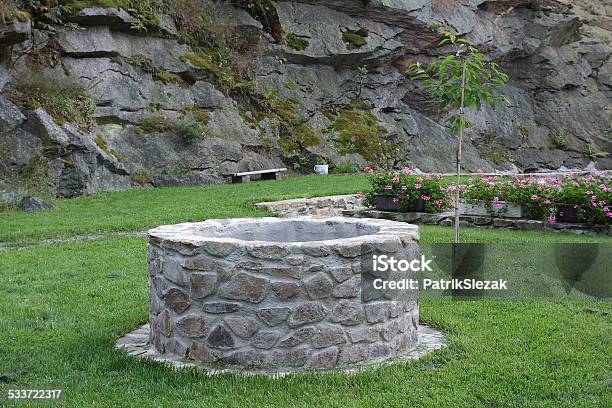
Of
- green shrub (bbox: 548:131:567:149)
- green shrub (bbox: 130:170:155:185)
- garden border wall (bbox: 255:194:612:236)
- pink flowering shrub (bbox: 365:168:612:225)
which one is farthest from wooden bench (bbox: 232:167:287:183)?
green shrub (bbox: 548:131:567:149)

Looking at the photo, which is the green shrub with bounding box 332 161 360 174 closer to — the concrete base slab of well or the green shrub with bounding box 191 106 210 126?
the green shrub with bounding box 191 106 210 126

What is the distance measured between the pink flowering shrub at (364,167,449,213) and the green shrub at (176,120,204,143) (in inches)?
234

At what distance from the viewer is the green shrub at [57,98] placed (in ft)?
43.8

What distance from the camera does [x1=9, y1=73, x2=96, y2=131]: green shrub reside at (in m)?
13.4

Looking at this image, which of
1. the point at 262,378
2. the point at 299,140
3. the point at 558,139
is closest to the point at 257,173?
the point at 299,140

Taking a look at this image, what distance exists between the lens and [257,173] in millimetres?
16844

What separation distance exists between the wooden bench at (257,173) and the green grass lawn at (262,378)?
8.70 metres

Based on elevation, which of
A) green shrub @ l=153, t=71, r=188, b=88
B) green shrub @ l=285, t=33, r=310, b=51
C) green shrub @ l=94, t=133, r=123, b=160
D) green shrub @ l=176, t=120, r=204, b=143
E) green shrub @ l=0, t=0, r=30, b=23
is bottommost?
green shrub @ l=94, t=133, r=123, b=160

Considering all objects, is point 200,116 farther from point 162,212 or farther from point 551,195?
point 551,195

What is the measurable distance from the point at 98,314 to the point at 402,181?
7465 mm

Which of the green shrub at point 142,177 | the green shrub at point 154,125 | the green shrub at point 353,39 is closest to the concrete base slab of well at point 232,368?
the green shrub at point 142,177

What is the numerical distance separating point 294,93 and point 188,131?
5146 mm

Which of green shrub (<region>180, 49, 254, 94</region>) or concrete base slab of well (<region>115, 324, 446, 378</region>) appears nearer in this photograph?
concrete base slab of well (<region>115, 324, 446, 378</region>)

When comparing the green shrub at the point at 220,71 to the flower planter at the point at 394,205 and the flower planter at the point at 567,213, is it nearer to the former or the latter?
the flower planter at the point at 394,205
